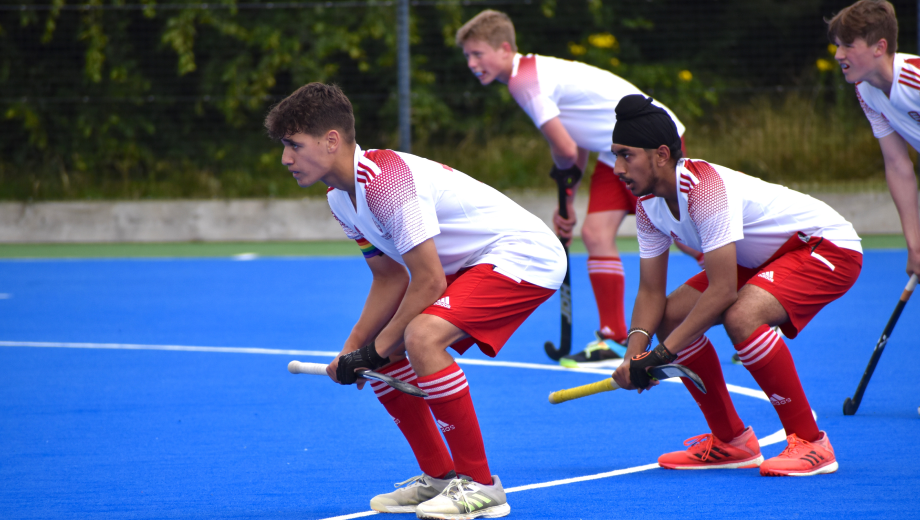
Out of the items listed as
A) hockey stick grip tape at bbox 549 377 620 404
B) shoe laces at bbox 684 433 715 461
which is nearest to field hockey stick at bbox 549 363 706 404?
hockey stick grip tape at bbox 549 377 620 404

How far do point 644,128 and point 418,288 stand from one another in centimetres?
93

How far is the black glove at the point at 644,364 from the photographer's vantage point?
330cm

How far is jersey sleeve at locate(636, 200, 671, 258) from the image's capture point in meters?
3.60

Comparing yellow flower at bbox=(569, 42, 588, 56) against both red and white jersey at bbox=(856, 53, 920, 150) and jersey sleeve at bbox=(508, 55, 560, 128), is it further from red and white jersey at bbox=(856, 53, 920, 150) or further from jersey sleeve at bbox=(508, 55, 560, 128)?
red and white jersey at bbox=(856, 53, 920, 150)

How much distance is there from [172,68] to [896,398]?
12374mm

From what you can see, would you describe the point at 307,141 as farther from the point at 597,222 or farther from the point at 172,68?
the point at 172,68

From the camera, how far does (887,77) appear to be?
4.31 meters

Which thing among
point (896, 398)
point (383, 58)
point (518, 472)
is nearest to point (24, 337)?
point (518, 472)

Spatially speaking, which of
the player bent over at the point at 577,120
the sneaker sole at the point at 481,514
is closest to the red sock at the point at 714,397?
the sneaker sole at the point at 481,514

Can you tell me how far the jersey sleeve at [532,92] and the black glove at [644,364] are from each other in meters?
2.61

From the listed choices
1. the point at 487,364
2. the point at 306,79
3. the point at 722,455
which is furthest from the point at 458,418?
the point at 306,79

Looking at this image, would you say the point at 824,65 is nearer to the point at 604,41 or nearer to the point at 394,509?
the point at 604,41

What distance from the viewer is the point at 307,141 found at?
312 cm

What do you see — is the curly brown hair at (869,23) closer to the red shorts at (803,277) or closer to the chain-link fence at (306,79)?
the red shorts at (803,277)
